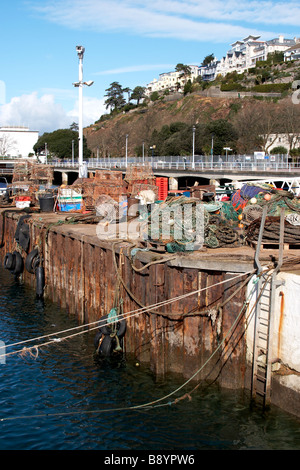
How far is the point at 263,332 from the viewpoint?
1067 centimetres

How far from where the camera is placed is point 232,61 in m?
186

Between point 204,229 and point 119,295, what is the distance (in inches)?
123

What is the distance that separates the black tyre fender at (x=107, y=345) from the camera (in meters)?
13.3

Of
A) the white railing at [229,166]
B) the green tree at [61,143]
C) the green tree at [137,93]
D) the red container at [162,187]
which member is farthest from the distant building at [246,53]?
the red container at [162,187]

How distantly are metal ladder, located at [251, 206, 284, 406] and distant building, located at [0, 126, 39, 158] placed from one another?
12568cm

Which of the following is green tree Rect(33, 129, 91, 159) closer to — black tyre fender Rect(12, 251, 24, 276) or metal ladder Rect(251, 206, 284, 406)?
black tyre fender Rect(12, 251, 24, 276)

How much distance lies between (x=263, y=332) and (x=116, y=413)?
3.84 meters

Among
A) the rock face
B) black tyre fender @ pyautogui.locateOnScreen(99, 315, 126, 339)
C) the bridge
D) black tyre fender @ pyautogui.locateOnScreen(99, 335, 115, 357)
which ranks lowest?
black tyre fender @ pyautogui.locateOnScreen(99, 335, 115, 357)

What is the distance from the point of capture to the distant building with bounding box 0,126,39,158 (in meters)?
129

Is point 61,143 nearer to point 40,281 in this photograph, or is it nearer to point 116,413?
point 40,281

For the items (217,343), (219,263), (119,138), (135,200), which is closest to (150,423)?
(217,343)

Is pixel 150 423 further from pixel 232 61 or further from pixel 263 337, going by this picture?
pixel 232 61

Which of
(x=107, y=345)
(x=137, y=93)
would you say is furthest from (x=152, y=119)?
(x=107, y=345)

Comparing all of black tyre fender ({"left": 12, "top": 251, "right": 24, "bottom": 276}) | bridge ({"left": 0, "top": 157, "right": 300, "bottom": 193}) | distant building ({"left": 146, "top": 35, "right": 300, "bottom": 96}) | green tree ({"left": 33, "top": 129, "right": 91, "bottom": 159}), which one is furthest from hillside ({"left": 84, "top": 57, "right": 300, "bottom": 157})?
black tyre fender ({"left": 12, "top": 251, "right": 24, "bottom": 276})
